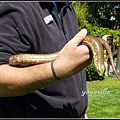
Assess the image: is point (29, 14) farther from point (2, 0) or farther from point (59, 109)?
point (59, 109)

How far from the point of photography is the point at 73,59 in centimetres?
167

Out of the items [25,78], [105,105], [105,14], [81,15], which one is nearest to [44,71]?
[25,78]

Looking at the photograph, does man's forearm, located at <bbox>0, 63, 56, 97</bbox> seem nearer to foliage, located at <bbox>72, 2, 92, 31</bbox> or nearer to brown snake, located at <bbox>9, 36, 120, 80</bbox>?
brown snake, located at <bbox>9, 36, 120, 80</bbox>

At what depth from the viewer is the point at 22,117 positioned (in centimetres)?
199

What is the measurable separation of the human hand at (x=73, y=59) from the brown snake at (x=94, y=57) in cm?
3

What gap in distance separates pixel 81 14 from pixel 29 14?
16190mm

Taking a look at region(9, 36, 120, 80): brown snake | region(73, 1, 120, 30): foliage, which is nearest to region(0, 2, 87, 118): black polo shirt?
region(9, 36, 120, 80): brown snake

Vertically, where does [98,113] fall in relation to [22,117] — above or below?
below

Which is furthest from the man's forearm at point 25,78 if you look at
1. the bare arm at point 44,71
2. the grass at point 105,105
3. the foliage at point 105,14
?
the foliage at point 105,14

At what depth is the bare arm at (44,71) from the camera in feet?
5.48

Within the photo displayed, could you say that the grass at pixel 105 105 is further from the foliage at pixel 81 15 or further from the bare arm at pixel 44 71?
the foliage at pixel 81 15

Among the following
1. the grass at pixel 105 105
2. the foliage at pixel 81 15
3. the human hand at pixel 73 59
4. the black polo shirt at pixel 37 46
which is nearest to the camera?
the human hand at pixel 73 59

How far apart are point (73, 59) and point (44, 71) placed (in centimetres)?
19

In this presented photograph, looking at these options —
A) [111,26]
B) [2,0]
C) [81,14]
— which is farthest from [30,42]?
[111,26]
